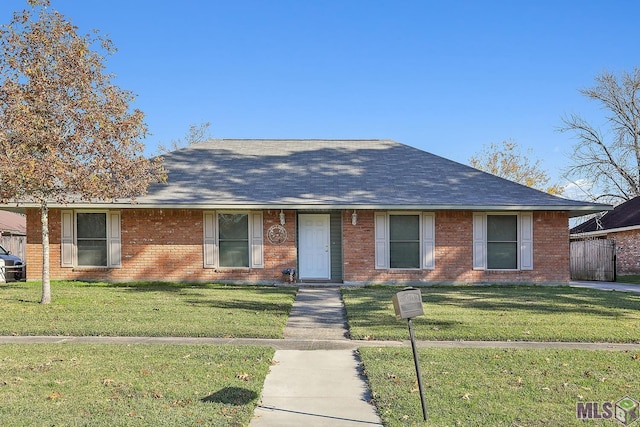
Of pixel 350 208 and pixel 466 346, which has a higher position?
pixel 350 208

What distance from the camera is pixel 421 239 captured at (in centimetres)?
1648

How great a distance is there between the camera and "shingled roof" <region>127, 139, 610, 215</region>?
15.9 meters

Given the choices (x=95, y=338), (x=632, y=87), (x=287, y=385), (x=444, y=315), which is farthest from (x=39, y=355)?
(x=632, y=87)

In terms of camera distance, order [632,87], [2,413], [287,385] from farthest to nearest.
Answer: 1. [632,87]
2. [287,385]
3. [2,413]

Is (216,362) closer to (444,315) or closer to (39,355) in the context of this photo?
(39,355)

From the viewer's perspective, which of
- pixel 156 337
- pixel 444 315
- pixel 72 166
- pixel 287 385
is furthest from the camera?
pixel 72 166

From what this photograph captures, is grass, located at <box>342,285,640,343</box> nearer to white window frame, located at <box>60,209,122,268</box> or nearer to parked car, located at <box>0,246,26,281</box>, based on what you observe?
white window frame, located at <box>60,209,122,268</box>

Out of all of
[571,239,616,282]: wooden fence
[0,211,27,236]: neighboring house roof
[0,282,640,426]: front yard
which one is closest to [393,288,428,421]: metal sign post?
[0,282,640,426]: front yard

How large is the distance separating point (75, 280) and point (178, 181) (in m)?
4.36

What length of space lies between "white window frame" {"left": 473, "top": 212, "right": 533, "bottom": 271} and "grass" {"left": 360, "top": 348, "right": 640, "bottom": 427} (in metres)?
8.99

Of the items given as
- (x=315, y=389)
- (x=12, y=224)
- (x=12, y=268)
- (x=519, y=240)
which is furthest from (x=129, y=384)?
(x=12, y=224)

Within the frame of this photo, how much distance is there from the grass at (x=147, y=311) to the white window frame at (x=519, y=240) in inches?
234

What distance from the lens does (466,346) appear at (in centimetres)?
800

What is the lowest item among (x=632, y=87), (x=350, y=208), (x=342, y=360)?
(x=342, y=360)
